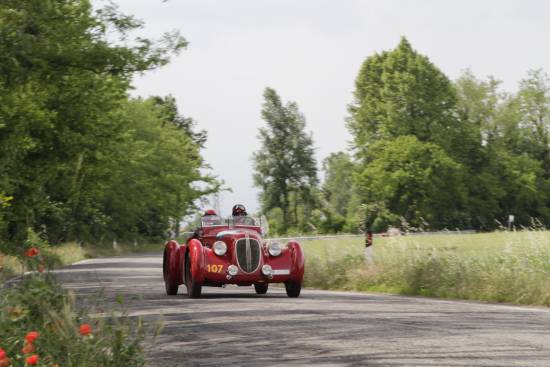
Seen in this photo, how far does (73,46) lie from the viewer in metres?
21.6

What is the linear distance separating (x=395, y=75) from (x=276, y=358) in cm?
6498

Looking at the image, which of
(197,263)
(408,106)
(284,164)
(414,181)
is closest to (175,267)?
(197,263)

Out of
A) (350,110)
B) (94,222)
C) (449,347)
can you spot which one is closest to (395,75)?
(350,110)

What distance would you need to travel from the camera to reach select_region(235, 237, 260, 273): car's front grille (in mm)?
16719

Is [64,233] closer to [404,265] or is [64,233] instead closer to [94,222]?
[94,222]

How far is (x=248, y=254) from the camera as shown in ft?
55.2

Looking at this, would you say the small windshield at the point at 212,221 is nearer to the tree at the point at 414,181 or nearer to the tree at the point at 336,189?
the tree at the point at 414,181

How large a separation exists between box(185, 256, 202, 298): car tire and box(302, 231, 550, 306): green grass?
14.5 feet

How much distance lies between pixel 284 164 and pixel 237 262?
268ft

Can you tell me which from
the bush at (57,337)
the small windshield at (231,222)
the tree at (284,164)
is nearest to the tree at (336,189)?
the tree at (284,164)

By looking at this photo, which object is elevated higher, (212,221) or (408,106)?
(408,106)

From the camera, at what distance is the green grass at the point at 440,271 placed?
1634 cm

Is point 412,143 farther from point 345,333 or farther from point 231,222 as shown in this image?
point 345,333

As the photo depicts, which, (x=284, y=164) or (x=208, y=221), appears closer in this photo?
(x=208, y=221)
